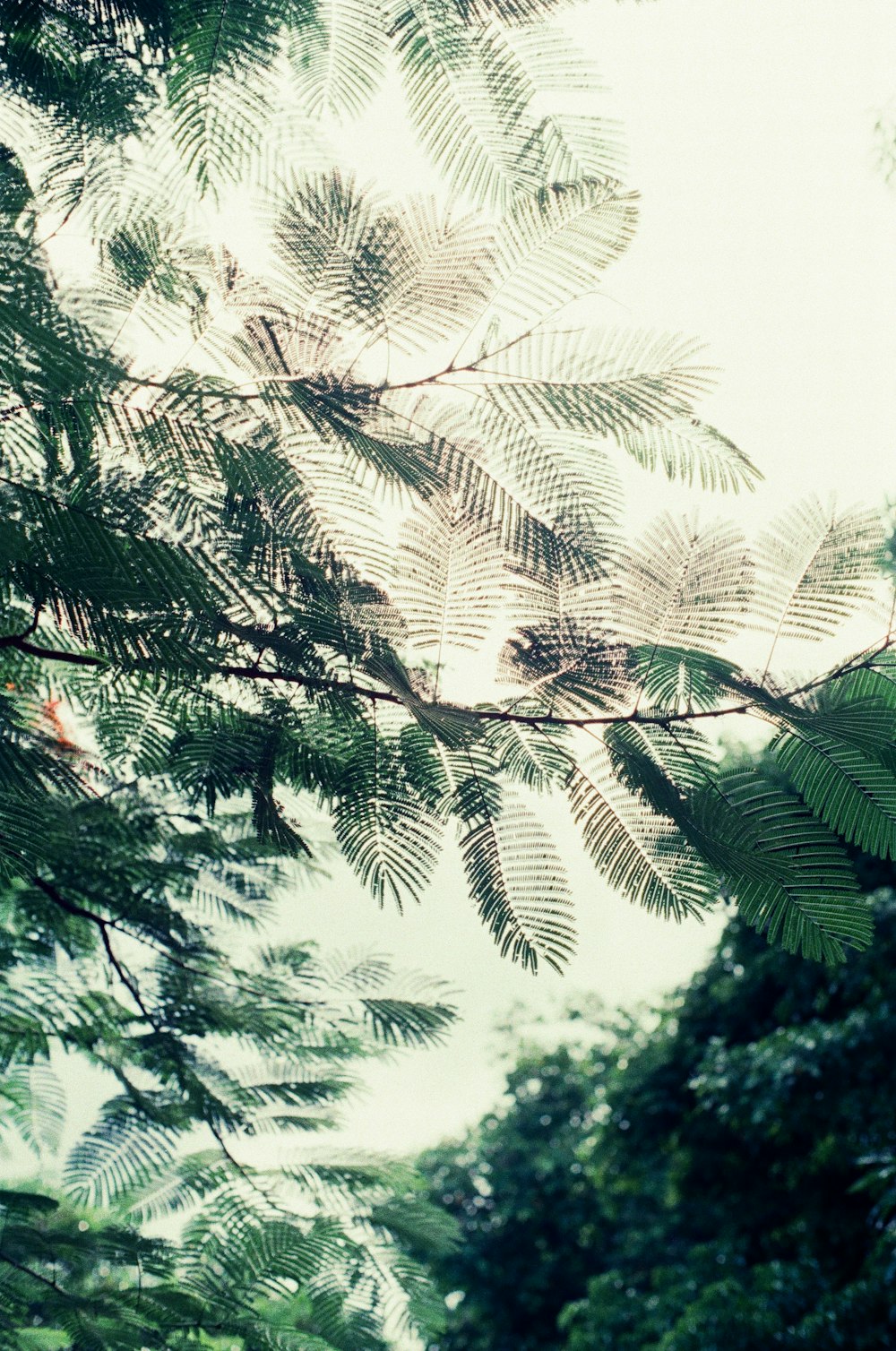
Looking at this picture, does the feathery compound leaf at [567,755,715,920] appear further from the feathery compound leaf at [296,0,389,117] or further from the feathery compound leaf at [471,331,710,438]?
the feathery compound leaf at [296,0,389,117]

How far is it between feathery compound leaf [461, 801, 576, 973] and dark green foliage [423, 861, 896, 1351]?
A: 5069 mm

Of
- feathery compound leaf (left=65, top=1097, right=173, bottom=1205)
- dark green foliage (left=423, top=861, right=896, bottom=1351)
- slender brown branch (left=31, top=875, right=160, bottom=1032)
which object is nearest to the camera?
slender brown branch (left=31, top=875, right=160, bottom=1032)

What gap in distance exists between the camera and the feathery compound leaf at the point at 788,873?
119cm

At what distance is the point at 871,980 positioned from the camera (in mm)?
8062

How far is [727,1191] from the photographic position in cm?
897

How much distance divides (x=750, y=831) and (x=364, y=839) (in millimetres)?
484

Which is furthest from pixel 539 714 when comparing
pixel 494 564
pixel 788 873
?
pixel 788 873

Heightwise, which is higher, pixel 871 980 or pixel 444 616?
pixel 871 980

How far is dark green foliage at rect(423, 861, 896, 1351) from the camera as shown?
7.20m

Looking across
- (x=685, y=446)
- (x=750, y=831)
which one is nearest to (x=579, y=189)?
(x=685, y=446)

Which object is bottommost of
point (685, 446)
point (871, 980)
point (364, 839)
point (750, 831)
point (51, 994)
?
point (51, 994)

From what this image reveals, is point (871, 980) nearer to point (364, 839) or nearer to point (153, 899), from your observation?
point (153, 899)

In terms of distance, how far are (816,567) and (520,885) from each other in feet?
1.78

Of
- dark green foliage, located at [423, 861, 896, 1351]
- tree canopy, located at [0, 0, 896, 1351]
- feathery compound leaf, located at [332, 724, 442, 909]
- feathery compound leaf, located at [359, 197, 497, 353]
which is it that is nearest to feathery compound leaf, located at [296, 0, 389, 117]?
tree canopy, located at [0, 0, 896, 1351]
